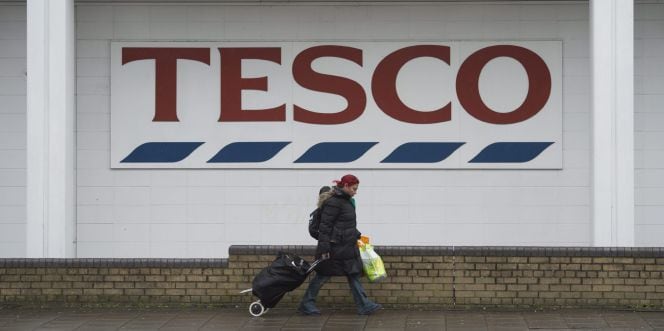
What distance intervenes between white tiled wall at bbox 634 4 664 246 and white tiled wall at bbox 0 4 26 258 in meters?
9.64

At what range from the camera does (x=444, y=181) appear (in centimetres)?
1598

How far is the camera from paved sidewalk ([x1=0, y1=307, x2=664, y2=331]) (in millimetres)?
11118

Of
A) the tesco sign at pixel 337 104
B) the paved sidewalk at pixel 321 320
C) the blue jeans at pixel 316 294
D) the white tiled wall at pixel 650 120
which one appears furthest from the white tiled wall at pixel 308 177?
the blue jeans at pixel 316 294

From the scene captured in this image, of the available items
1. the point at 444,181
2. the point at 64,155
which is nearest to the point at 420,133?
the point at 444,181

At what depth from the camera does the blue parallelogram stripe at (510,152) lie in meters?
15.9

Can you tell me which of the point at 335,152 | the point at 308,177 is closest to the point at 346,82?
the point at 335,152

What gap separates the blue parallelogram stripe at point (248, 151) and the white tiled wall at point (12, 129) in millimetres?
3104

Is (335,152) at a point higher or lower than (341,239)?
higher

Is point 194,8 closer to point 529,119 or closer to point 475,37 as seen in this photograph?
point 475,37

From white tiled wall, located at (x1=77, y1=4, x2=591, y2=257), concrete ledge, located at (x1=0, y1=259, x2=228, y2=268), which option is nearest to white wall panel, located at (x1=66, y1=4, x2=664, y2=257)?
white tiled wall, located at (x1=77, y1=4, x2=591, y2=257)

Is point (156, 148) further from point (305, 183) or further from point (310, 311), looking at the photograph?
point (310, 311)

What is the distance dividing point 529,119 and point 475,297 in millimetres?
4507

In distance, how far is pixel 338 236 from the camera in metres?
11.6

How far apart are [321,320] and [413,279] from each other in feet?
4.48
